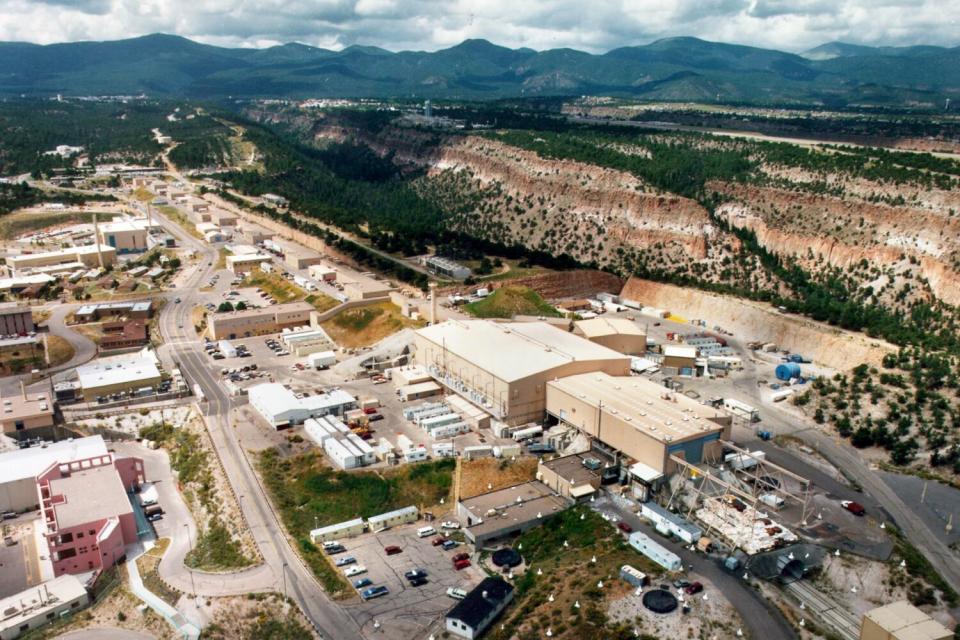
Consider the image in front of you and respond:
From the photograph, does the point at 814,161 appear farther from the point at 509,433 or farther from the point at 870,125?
the point at 509,433

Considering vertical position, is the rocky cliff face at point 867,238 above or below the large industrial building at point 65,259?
above

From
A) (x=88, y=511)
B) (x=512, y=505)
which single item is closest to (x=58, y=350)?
(x=88, y=511)

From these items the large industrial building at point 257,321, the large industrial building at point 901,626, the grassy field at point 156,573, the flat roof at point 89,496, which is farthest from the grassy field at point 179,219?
the large industrial building at point 901,626

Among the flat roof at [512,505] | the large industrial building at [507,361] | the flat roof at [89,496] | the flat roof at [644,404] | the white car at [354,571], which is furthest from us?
the large industrial building at [507,361]

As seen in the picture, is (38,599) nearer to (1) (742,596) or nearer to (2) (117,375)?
(2) (117,375)

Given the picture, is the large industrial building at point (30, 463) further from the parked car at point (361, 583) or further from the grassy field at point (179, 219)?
the grassy field at point (179, 219)

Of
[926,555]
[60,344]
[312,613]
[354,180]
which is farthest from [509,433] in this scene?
[354,180]
